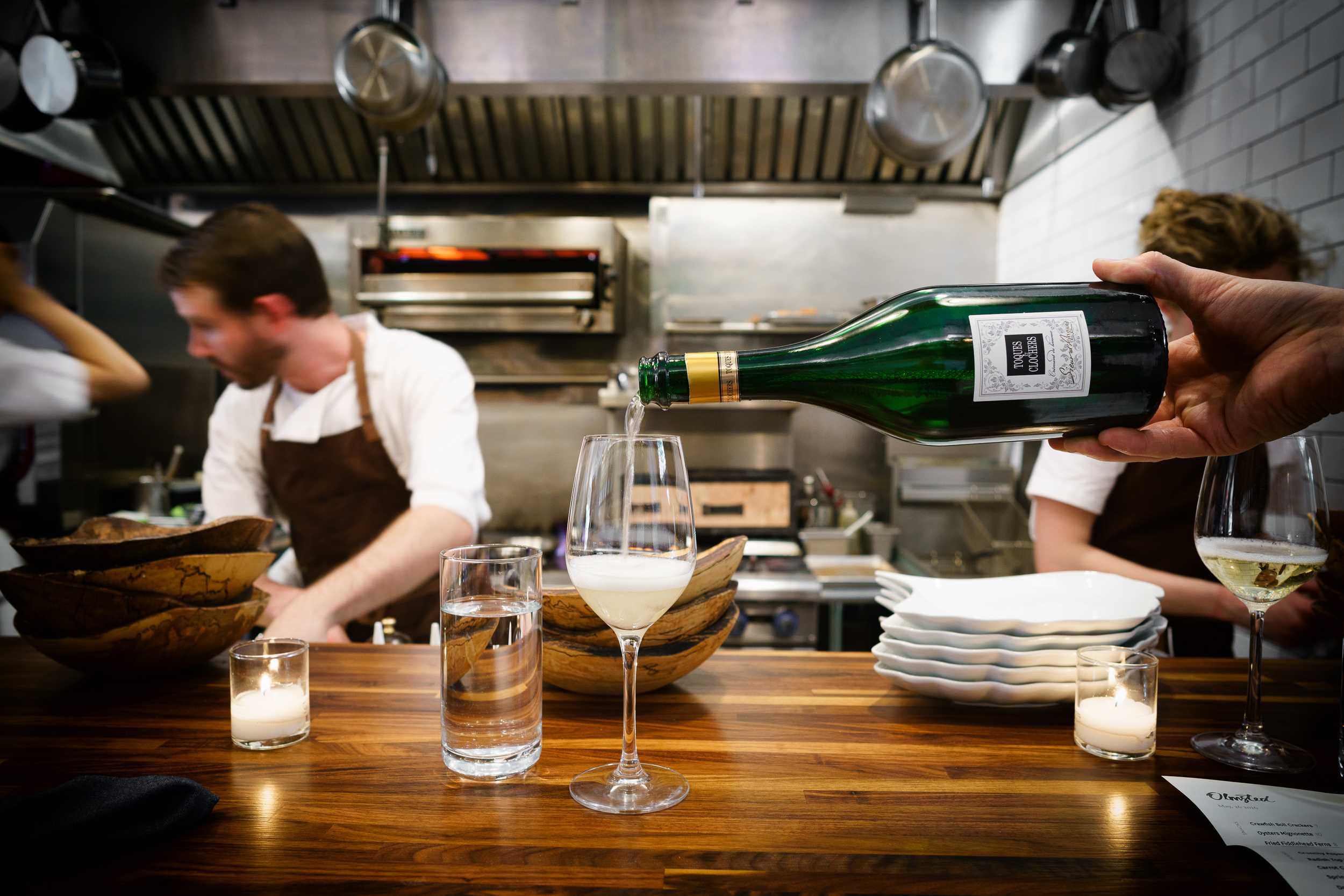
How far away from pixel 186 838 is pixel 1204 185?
2972mm

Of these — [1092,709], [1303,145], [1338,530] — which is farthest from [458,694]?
[1303,145]

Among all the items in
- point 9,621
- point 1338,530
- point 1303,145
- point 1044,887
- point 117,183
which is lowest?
point 9,621

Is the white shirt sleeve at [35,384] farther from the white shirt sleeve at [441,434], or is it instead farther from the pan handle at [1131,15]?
the pan handle at [1131,15]

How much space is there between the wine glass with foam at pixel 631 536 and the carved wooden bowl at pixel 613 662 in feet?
0.61

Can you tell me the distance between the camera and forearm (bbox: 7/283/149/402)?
1913mm

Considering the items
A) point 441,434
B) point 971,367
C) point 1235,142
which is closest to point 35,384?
point 441,434

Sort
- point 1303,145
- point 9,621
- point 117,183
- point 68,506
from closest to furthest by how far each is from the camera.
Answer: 1. point 1303,145
2. point 9,621
3. point 68,506
4. point 117,183

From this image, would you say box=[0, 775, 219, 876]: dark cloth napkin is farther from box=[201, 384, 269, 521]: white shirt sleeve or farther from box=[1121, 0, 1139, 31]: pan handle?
box=[1121, 0, 1139, 31]: pan handle

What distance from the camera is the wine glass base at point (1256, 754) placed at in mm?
732

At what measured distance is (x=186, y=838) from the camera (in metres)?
0.60

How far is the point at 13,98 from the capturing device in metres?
2.90

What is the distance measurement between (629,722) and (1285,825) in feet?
1.81

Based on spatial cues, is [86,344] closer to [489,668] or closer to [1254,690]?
[489,668]

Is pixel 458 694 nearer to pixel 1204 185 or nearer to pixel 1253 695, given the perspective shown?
pixel 1253 695
